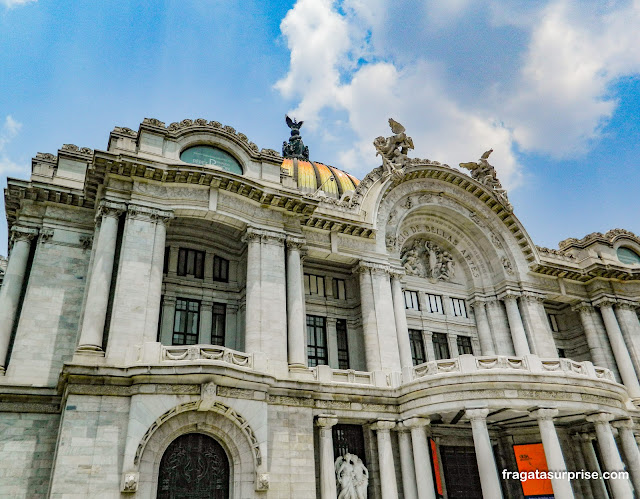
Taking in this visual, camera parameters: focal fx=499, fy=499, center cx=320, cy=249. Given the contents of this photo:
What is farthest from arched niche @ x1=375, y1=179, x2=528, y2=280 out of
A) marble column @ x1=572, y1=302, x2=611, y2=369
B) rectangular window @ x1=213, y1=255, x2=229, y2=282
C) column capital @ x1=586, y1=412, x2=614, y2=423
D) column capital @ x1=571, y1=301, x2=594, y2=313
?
column capital @ x1=586, y1=412, x2=614, y2=423

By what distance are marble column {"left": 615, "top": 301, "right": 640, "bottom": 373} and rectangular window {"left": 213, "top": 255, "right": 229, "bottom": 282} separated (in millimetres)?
27983

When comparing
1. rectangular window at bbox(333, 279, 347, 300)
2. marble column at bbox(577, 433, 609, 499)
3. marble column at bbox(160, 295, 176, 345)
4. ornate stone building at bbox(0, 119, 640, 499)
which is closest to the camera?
ornate stone building at bbox(0, 119, 640, 499)

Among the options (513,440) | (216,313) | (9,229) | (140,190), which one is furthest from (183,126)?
(513,440)

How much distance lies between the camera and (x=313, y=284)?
30.5 m

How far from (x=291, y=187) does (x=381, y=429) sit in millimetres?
13713

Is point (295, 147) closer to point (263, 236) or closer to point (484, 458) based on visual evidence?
point (263, 236)

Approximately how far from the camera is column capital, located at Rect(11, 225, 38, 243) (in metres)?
25.8

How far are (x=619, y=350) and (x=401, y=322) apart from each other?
56.1ft

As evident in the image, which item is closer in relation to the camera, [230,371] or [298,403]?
[230,371]

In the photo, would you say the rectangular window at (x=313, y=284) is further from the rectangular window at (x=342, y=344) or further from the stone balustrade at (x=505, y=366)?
the stone balustrade at (x=505, y=366)

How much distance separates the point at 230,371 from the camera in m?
20.3

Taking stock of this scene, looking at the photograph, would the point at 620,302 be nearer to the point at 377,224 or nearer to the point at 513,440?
the point at 513,440

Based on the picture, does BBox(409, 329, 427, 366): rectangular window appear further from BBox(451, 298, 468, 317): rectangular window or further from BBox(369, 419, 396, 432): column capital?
BBox(369, 419, 396, 432): column capital

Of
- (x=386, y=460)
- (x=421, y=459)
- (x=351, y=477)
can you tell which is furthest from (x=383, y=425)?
(x=351, y=477)
